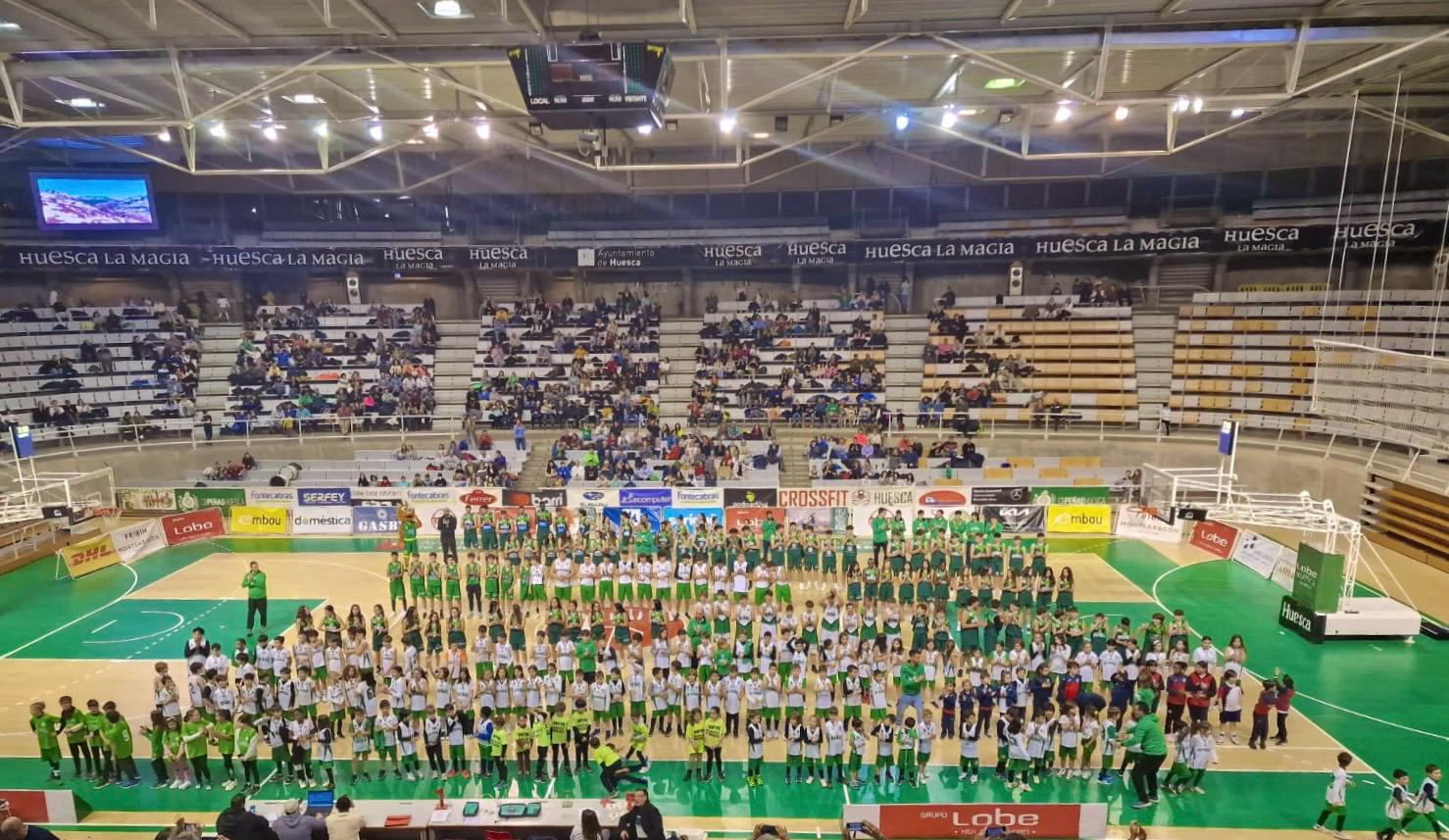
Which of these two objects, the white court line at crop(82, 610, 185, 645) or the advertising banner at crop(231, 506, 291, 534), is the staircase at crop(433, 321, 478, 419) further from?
the white court line at crop(82, 610, 185, 645)

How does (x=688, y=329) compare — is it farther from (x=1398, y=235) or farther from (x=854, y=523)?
(x=1398, y=235)

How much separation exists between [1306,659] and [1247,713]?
3.31 metres

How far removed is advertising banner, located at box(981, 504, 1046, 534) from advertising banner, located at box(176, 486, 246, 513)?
23.1 m

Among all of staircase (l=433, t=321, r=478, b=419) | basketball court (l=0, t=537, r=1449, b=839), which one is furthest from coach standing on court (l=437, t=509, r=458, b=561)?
staircase (l=433, t=321, r=478, b=419)

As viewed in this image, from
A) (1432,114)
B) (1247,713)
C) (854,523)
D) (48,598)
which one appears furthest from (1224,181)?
(48,598)

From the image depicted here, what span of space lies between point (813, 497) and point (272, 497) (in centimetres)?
1671

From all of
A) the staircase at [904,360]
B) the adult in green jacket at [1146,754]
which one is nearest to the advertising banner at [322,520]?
the staircase at [904,360]

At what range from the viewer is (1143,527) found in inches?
949

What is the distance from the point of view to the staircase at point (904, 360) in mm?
31234

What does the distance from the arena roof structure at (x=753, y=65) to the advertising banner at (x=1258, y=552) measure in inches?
358

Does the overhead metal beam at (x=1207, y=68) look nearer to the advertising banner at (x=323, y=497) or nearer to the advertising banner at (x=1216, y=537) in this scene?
the advertising banner at (x=1216, y=537)

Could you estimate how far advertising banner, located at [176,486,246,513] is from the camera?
25.9 metres

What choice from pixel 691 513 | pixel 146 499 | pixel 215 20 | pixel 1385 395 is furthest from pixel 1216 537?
pixel 146 499

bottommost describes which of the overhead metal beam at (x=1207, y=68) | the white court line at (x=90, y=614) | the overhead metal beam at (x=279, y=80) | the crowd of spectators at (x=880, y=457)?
the white court line at (x=90, y=614)
